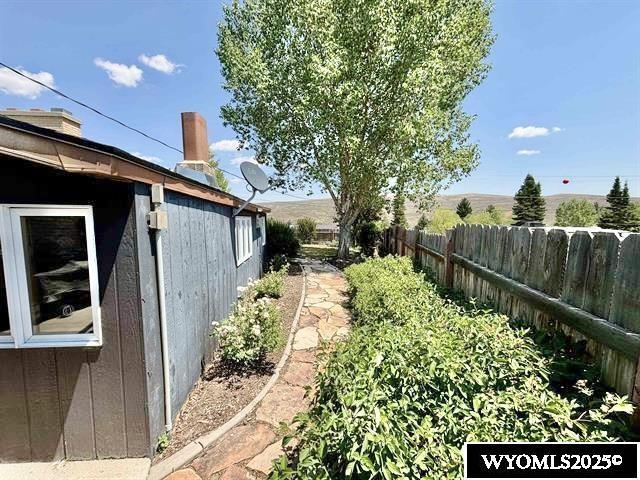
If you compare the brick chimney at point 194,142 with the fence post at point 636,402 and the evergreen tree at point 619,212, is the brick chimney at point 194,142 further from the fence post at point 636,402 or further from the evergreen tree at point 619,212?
the evergreen tree at point 619,212

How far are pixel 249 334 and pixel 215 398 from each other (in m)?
0.85

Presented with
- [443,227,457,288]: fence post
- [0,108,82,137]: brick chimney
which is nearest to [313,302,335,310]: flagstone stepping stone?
[443,227,457,288]: fence post

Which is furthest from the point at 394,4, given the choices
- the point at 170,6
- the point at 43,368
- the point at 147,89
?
the point at 43,368

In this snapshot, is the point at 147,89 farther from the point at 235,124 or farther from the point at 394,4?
the point at 394,4

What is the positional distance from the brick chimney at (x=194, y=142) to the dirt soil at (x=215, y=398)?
406 centimetres

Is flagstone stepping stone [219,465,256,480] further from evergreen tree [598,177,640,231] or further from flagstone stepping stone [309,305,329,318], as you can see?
evergreen tree [598,177,640,231]

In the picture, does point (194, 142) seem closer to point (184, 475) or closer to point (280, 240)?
point (184, 475)

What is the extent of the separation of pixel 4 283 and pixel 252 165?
3805 mm

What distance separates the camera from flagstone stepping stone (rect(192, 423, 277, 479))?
8.27 ft

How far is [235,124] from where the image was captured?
13.2 meters

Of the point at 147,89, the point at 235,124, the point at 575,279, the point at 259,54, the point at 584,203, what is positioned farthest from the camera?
the point at 584,203

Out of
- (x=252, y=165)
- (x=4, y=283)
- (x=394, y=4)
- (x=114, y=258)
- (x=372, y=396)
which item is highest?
(x=394, y=4)

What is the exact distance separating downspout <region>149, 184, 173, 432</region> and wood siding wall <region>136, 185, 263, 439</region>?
0.05 metres

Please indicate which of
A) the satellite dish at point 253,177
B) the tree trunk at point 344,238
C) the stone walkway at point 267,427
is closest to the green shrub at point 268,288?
the stone walkway at point 267,427
